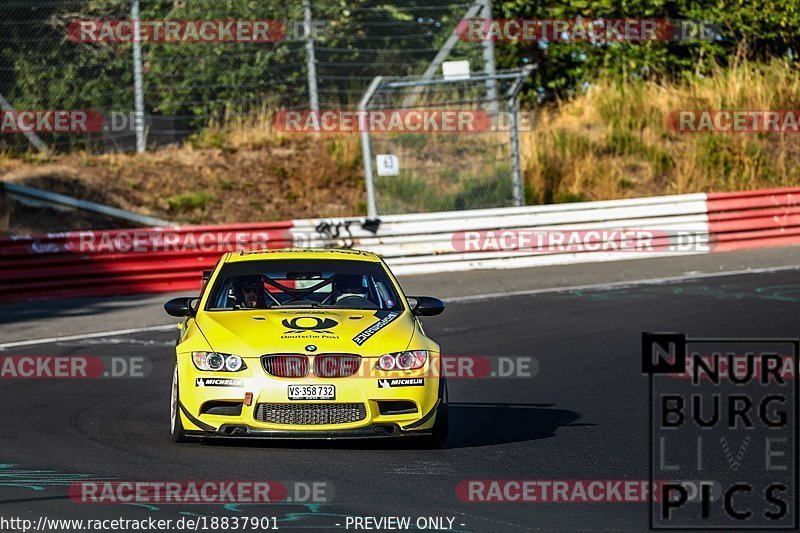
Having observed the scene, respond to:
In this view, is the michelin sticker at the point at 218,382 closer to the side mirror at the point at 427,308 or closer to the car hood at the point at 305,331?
the car hood at the point at 305,331

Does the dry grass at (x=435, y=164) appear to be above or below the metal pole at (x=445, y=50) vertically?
below

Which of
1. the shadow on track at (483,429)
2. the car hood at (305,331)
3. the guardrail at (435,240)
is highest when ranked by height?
the car hood at (305,331)

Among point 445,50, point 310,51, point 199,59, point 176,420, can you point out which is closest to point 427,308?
point 176,420

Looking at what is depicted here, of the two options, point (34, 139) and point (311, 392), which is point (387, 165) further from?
point (311, 392)

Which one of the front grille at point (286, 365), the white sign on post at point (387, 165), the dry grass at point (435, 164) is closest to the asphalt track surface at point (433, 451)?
the front grille at point (286, 365)

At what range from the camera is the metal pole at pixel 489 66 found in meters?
24.0

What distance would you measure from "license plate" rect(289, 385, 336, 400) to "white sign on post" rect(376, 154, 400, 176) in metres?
14.6

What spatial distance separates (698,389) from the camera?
11.6 meters

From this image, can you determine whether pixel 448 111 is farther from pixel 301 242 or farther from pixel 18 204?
pixel 18 204

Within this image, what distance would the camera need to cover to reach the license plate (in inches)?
331

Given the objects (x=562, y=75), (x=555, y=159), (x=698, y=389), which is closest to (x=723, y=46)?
(x=562, y=75)

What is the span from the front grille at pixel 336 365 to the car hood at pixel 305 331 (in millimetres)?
39

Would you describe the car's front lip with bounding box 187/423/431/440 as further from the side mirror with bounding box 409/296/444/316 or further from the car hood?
the side mirror with bounding box 409/296/444/316

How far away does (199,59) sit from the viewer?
80.8ft
